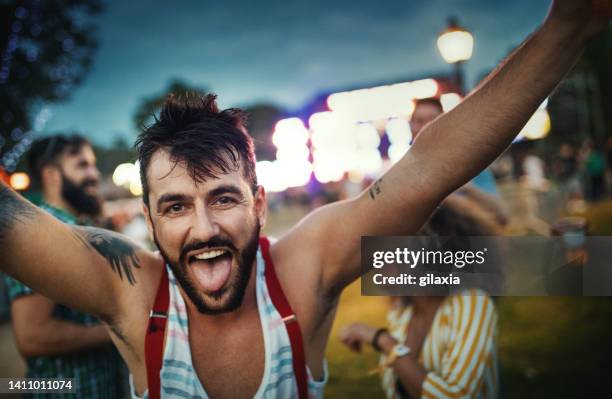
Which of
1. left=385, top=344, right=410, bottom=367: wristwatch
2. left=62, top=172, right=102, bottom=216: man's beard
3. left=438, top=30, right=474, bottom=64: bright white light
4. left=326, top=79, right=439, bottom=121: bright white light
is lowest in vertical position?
left=385, top=344, right=410, bottom=367: wristwatch

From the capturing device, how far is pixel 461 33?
6.50 metres

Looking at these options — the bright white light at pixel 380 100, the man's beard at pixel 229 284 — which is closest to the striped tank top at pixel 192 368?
the man's beard at pixel 229 284

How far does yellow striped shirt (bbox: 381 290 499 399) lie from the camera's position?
193 cm

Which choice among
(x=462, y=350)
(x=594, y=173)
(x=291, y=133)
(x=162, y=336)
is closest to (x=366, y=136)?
(x=291, y=133)

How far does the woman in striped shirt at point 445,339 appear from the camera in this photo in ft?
6.40

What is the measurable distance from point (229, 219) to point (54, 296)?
704 millimetres

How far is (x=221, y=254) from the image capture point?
166 cm

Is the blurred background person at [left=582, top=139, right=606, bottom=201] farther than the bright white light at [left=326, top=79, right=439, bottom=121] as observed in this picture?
No

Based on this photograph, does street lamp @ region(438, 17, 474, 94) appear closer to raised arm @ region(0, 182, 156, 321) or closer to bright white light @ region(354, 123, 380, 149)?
raised arm @ region(0, 182, 156, 321)

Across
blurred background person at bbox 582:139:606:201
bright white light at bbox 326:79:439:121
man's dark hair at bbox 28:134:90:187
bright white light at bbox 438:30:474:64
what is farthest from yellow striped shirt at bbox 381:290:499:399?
bright white light at bbox 326:79:439:121

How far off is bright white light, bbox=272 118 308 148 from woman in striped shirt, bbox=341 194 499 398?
20.2m

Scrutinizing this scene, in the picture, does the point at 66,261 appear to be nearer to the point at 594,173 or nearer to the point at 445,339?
the point at 445,339

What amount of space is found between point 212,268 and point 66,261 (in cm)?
53

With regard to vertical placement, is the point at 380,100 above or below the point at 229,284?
above
